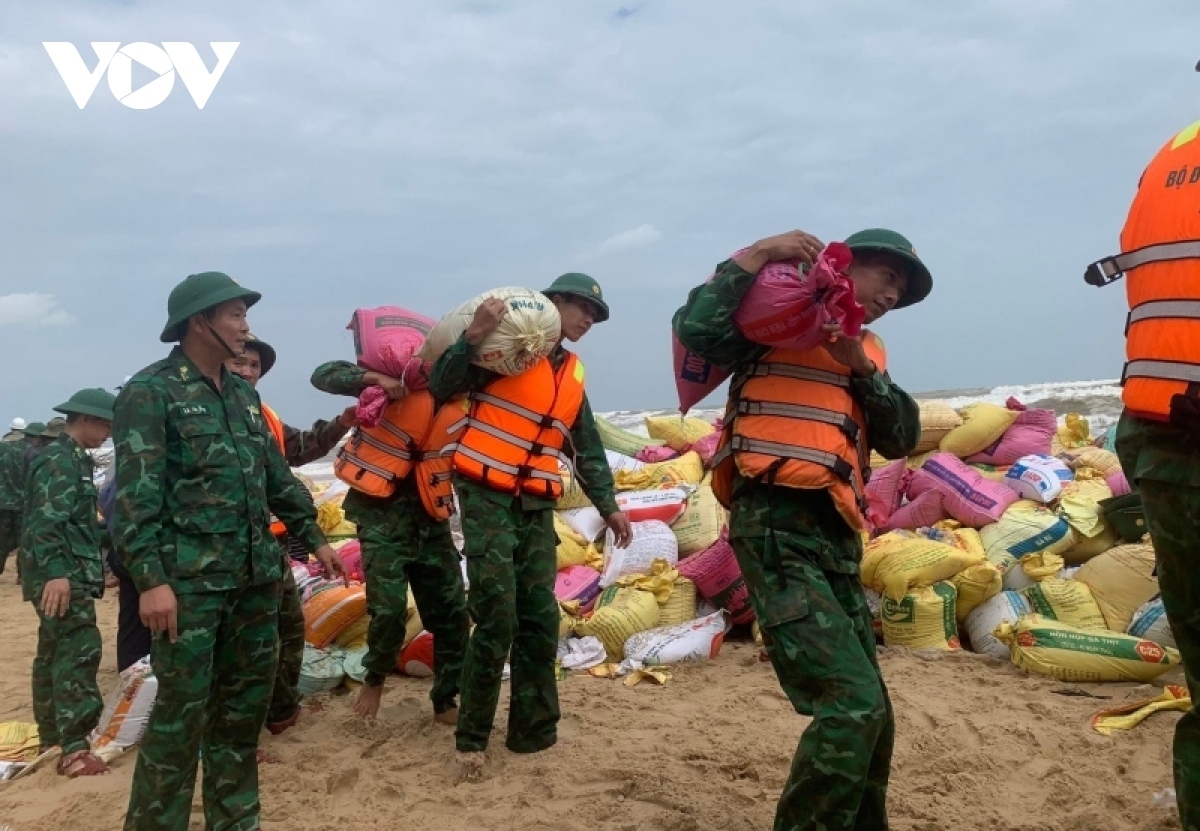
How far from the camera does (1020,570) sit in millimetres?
5824

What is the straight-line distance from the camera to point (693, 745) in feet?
13.7

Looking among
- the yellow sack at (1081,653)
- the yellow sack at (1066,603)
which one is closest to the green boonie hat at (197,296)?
the yellow sack at (1081,653)

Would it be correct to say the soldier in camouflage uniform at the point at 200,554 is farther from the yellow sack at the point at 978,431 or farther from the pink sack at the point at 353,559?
the yellow sack at the point at 978,431

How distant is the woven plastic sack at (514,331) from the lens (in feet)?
12.9

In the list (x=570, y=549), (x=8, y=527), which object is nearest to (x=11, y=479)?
(x=8, y=527)

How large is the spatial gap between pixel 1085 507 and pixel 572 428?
12.3 ft

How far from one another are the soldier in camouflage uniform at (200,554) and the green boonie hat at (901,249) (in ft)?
6.91

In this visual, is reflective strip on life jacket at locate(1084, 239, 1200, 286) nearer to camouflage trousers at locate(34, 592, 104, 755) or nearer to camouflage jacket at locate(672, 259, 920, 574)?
camouflage jacket at locate(672, 259, 920, 574)

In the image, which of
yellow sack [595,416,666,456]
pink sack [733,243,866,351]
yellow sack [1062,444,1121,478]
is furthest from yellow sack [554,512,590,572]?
pink sack [733,243,866,351]

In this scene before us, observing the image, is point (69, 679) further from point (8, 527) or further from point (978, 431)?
point (978, 431)

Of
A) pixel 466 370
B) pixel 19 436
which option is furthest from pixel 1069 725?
pixel 19 436

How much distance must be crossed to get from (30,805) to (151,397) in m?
2.22

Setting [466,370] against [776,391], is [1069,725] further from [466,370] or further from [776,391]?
[466,370]

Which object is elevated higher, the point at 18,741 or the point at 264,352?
the point at 264,352
